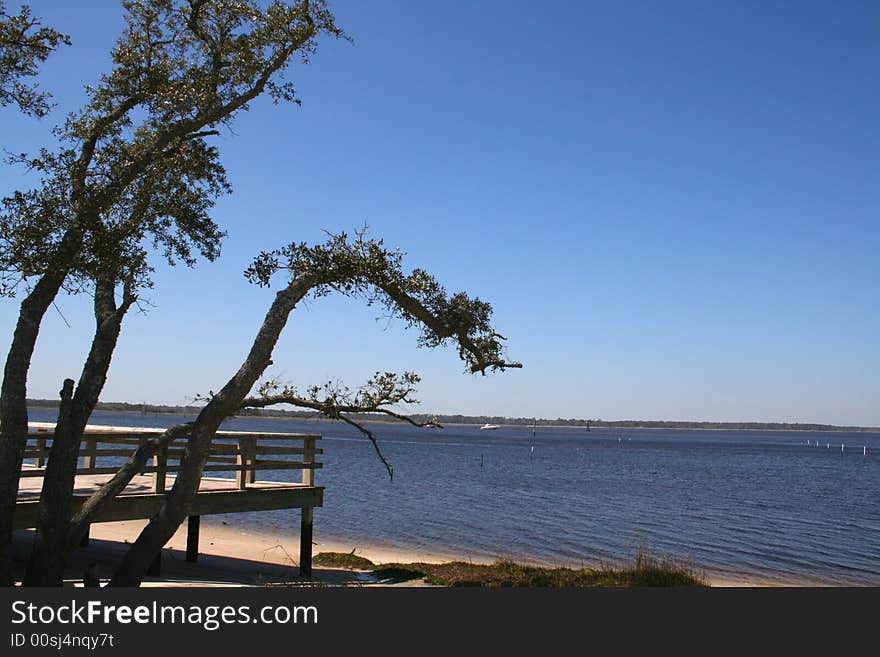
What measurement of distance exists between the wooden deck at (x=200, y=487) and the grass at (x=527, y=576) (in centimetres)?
237

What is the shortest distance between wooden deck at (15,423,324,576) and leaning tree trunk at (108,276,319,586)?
62.9 inches

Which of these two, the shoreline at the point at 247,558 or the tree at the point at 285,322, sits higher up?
the tree at the point at 285,322

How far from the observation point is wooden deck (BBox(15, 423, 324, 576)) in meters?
13.0

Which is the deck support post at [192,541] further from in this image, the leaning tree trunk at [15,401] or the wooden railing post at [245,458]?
the leaning tree trunk at [15,401]

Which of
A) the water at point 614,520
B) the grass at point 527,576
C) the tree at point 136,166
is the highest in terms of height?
the tree at point 136,166

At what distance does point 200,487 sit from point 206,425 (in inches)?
241

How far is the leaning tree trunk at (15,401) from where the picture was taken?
9.97 meters

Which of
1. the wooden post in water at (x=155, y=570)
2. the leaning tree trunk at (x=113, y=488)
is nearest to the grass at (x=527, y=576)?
the wooden post in water at (x=155, y=570)

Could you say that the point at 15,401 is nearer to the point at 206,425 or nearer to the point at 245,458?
the point at 206,425

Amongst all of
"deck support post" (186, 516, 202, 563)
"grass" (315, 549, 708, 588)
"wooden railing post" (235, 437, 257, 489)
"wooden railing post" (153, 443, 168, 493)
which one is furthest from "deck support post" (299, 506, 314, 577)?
"wooden railing post" (153, 443, 168, 493)

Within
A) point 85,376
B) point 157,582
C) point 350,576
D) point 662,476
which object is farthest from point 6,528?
point 662,476

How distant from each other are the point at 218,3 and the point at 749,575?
1898cm

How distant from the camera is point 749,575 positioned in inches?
840

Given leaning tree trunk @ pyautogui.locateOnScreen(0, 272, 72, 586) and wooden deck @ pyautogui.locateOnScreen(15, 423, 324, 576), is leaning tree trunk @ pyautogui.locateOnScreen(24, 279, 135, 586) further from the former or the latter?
wooden deck @ pyautogui.locateOnScreen(15, 423, 324, 576)
